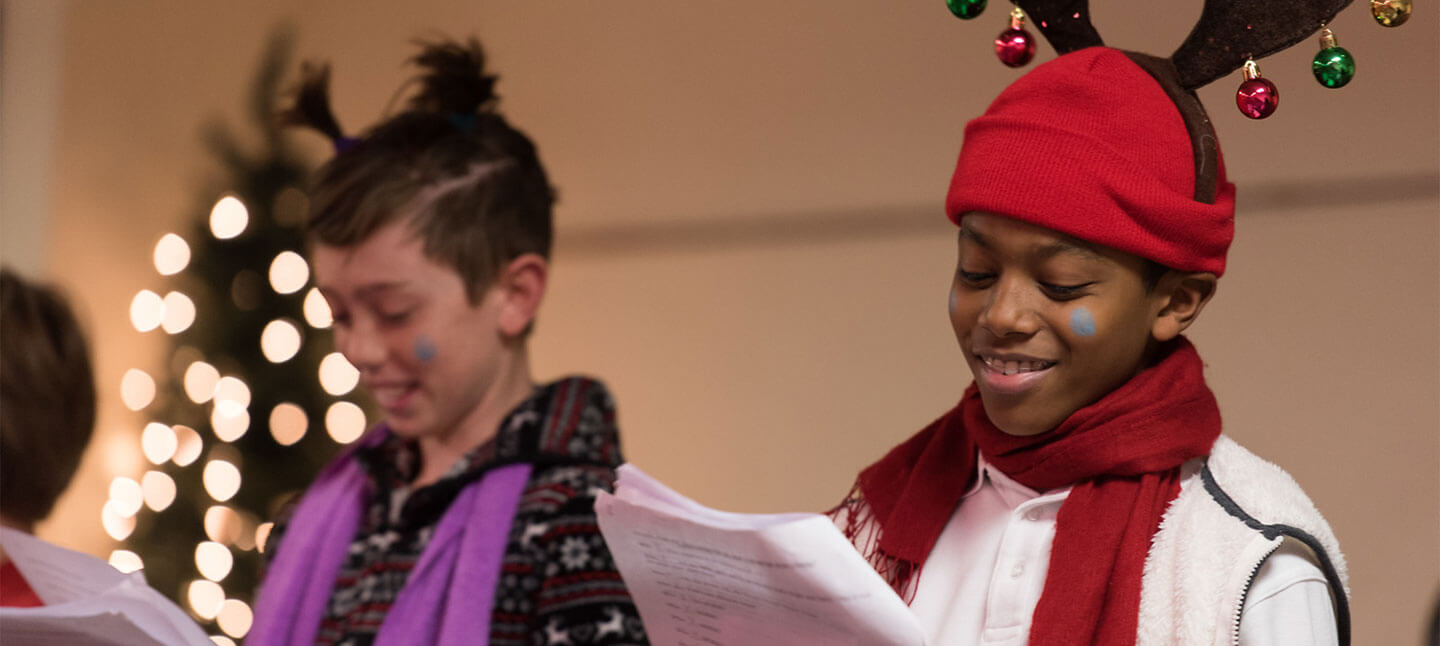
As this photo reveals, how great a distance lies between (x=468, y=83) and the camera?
1.72 m

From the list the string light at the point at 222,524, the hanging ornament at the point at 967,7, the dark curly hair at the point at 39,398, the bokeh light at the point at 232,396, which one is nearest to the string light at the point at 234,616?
the string light at the point at 222,524

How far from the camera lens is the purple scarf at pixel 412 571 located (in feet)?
4.85

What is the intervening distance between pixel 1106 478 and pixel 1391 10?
44 centimetres

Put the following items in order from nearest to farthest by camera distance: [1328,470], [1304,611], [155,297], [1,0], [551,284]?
1. [1304,611]
2. [1328,470]
3. [551,284]
4. [155,297]
5. [1,0]

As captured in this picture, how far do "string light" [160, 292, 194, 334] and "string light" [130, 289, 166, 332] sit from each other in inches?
1.3

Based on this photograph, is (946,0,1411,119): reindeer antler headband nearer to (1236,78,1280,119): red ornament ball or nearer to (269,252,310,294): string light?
(1236,78,1280,119): red ornament ball

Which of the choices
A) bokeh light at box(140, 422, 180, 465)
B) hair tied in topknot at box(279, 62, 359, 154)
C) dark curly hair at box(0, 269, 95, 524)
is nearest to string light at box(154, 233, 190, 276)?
bokeh light at box(140, 422, 180, 465)

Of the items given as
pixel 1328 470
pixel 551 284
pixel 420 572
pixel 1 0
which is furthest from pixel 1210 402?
pixel 1 0

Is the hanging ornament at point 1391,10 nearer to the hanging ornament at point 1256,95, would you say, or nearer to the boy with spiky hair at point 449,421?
the hanging ornament at point 1256,95

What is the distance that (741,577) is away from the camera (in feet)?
3.26

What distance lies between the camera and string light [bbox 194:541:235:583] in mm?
2689

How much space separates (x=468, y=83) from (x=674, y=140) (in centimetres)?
68

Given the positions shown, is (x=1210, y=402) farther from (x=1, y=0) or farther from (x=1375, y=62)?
(x=1, y=0)

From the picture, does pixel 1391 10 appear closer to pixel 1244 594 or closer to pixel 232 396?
pixel 1244 594
